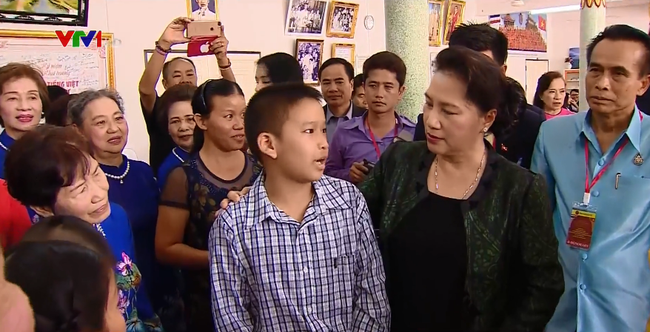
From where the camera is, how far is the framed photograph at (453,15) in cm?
807

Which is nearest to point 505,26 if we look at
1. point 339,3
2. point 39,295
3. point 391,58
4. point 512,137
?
point 339,3

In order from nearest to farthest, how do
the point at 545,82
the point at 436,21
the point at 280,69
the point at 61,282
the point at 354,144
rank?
the point at 61,282
the point at 354,144
the point at 280,69
the point at 545,82
the point at 436,21

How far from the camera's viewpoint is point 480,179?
5.03 ft

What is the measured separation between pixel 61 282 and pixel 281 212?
0.63 meters

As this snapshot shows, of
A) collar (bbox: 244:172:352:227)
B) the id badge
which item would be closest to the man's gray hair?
collar (bbox: 244:172:352:227)

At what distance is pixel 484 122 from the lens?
1548mm

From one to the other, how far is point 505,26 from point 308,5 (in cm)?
505

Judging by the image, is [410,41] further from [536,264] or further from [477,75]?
[536,264]

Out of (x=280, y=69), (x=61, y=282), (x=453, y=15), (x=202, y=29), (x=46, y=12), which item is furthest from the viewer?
(x=453, y=15)

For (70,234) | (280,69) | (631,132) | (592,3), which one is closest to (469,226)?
(631,132)

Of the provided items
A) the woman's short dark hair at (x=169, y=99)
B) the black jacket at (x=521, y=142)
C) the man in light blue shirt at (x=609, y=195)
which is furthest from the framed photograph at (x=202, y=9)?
the man in light blue shirt at (x=609, y=195)

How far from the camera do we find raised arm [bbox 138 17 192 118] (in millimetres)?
3129

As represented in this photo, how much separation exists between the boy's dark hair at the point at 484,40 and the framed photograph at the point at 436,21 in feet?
19.3

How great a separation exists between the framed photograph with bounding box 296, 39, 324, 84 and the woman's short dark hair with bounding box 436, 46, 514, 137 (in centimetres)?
445
